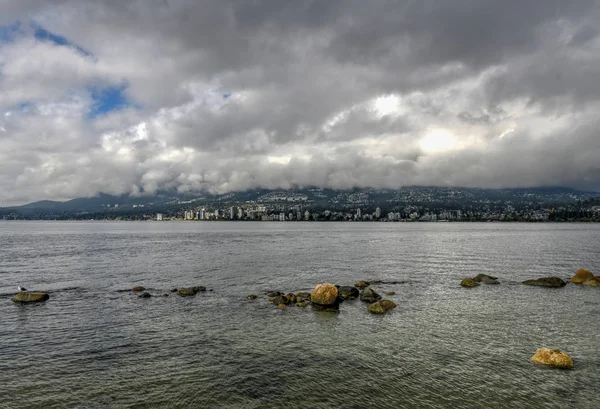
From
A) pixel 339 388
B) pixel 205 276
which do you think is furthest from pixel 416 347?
pixel 205 276

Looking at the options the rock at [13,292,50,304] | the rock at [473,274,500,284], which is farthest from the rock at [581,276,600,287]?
the rock at [13,292,50,304]

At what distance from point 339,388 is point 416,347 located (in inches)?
373

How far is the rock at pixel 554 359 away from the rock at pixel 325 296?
20.2 m

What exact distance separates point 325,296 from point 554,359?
2209 centimetres

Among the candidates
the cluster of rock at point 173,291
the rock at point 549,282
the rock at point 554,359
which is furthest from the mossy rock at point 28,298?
the rock at point 549,282

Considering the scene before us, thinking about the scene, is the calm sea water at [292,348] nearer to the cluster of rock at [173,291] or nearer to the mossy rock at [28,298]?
the cluster of rock at [173,291]

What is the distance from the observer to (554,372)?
24.2m

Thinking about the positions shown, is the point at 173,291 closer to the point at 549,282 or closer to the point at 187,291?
the point at 187,291

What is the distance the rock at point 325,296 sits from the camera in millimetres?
41625

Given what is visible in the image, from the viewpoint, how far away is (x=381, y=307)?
3950cm

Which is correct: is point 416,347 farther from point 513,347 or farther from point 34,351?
point 34,351

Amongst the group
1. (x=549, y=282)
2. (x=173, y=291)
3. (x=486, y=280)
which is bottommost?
(x=486, y=280)

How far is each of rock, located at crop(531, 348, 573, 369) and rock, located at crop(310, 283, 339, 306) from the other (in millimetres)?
20180

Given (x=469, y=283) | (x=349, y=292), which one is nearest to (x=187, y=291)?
(x=349, y=292)
